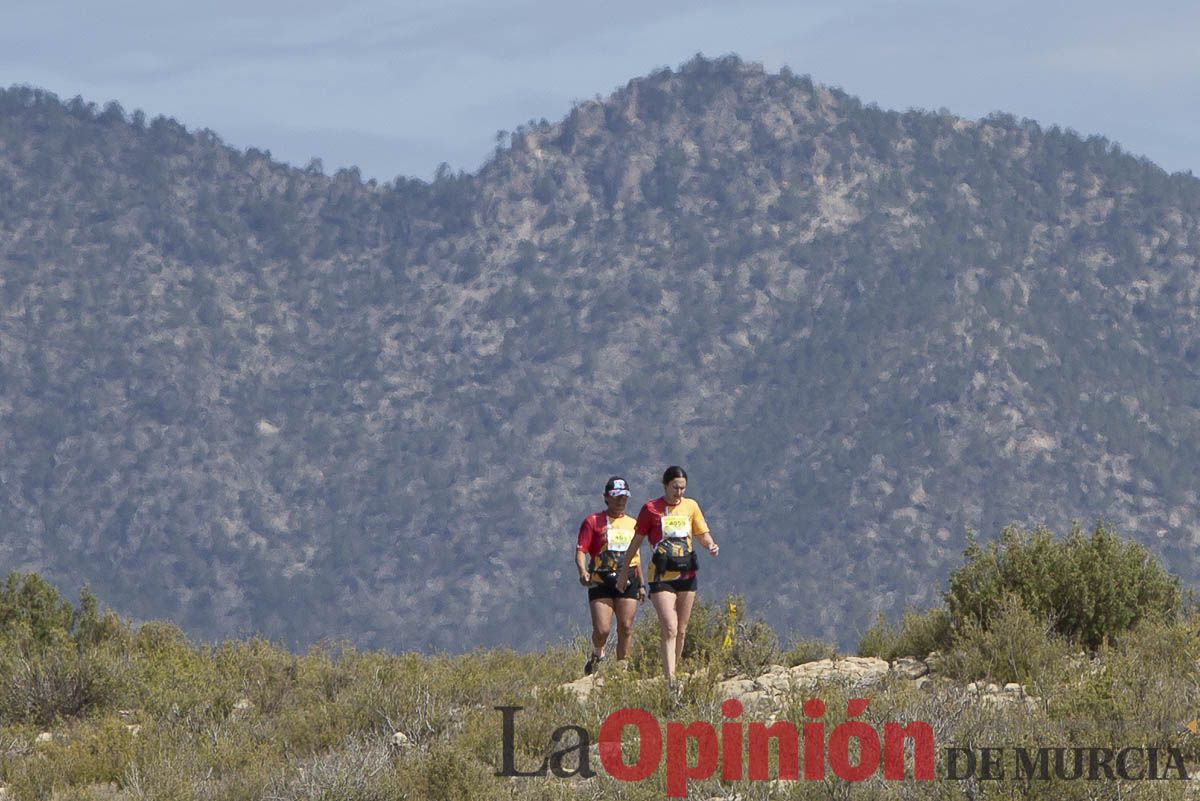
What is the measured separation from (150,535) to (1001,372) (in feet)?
277

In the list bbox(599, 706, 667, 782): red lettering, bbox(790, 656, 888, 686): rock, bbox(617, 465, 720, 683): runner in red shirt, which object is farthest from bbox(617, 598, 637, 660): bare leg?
bbox(599, 706, 667, 782): red lettering

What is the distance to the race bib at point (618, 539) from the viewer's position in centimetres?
1268

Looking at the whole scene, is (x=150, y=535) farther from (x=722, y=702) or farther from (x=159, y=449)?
(x=722, y=702)

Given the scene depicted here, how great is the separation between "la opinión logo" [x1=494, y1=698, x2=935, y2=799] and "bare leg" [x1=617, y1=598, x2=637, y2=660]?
2.74 meters

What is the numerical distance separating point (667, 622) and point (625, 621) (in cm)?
97

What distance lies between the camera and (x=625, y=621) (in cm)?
1270

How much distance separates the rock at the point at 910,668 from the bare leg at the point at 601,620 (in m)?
2.05

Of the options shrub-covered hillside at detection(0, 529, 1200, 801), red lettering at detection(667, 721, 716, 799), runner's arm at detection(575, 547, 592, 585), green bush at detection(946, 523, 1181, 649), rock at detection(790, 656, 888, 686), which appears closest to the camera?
red lettering at detection(667, 721, 716, 799)

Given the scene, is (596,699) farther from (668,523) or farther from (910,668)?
(910,668)

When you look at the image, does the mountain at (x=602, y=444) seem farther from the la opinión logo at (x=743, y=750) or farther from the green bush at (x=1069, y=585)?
the la opinión logo at (x=743, y=750)

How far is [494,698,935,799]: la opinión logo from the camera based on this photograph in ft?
28.6

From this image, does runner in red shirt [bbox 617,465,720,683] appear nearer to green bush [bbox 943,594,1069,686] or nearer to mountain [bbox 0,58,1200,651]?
green bush [bbox 943,594,1069,686]

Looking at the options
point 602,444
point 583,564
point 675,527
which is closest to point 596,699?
point 675,527

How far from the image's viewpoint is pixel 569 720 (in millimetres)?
10203
